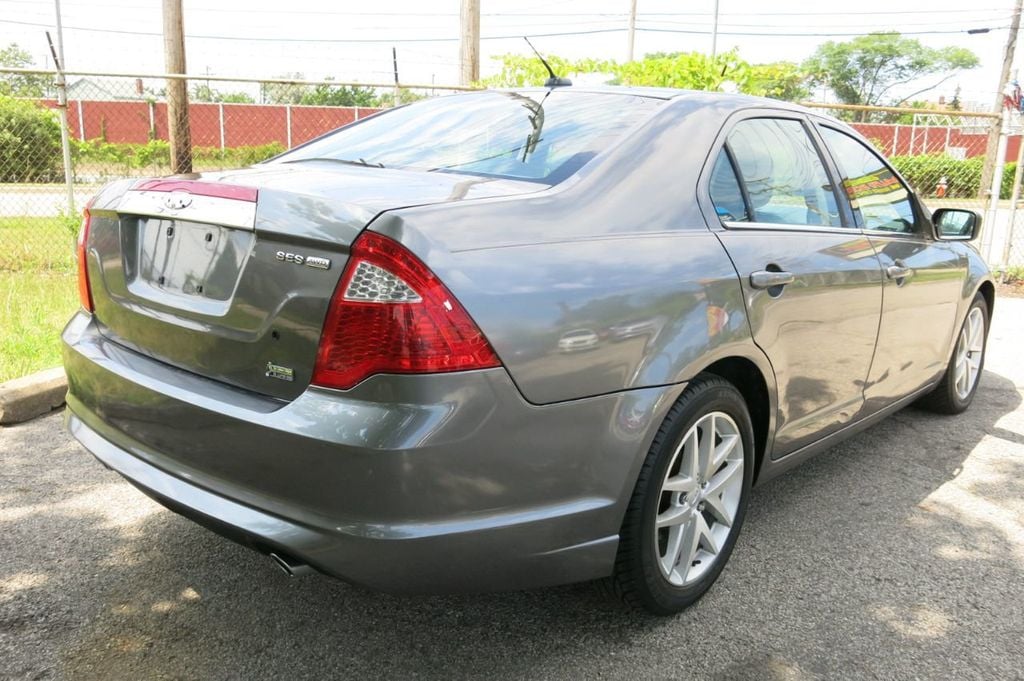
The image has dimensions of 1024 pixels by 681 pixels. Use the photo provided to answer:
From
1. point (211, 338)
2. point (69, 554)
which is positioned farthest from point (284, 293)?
point (69, 554)

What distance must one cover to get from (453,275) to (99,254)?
129 cm

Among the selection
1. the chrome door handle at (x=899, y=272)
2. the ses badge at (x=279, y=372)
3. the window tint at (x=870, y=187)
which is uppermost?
the window tint at (x=870, y=187)

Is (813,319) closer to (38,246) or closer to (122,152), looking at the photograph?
(38,246)

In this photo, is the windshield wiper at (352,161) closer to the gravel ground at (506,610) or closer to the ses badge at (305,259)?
the ses badge at (305,259)

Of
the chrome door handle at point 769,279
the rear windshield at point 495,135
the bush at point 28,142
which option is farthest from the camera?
the bush at point 28,142

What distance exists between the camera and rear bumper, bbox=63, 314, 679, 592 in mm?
1913

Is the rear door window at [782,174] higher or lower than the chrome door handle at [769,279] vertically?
higher

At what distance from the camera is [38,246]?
8883 millimetres

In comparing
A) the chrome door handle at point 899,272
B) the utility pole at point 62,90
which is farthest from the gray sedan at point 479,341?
the utility pole at point 62,90

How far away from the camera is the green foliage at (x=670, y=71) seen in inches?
317

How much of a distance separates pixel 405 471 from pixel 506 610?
39.8 inches

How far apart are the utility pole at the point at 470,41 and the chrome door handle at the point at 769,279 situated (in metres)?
6.66

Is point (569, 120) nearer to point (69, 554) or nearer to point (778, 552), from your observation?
point (778, 552)

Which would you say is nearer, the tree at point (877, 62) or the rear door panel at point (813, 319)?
the rear door panel at point (813, 319)
